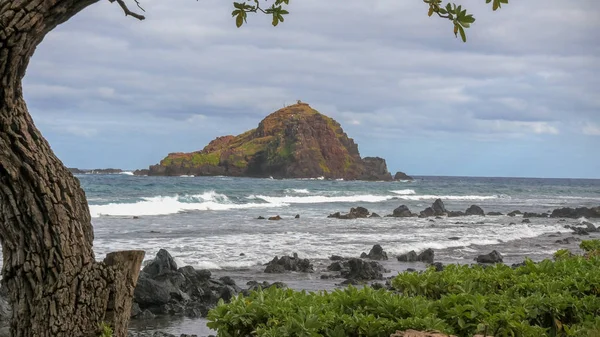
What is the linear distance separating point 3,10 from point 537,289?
4.49 m

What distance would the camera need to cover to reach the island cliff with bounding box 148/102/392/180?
388 feet

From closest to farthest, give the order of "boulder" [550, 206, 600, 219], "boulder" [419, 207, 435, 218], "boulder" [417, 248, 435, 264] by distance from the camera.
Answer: "boulder" [417, 248, 435, 264] < "boulder" [419, 207, 435, 218] < "boulder" [550, 206, 600, 219]

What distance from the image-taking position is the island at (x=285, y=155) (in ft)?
387

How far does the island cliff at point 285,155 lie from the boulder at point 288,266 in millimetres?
98310

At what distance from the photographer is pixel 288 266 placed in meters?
17.4

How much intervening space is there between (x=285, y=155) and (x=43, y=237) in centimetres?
11466

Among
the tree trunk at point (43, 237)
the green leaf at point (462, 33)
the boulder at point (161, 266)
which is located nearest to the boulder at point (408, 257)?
the boulder at point (161, 266)

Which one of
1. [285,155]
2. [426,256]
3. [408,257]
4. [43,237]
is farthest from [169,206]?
[285,155]

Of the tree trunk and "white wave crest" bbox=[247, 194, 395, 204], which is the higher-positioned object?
the tree trunk

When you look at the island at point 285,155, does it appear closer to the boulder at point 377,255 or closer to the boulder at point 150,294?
the boulder at point 377,255

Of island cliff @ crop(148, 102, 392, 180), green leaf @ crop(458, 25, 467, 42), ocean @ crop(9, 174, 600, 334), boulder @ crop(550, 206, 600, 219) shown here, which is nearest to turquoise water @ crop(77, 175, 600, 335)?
ocean @ crop(9, 174, 600, 334)

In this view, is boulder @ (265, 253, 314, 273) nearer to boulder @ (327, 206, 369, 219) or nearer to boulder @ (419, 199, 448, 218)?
boulder @ (327, 206, 369, 219)

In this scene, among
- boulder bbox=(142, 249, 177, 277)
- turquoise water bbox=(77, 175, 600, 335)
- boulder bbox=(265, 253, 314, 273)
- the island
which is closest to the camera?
boulder bbox=(142, 249, 177, 277)

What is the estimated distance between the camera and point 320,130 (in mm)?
127750
